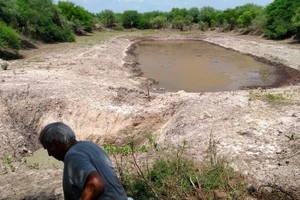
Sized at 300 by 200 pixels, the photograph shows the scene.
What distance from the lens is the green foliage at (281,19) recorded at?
32281 mm

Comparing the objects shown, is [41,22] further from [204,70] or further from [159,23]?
[159,23]

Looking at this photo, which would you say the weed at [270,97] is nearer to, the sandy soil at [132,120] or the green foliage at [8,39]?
the sandy soil at [132,120]

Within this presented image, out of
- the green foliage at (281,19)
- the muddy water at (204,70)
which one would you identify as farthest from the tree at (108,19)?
the green foliage at (281,19)

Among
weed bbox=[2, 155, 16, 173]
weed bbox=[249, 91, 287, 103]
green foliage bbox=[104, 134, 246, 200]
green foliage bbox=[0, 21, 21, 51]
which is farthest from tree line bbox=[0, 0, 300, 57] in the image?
green foliage bbox=[104, 134, 246, 200]

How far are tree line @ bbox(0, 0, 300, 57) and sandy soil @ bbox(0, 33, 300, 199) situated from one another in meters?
8.90

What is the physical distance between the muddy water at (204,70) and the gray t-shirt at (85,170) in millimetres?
14040

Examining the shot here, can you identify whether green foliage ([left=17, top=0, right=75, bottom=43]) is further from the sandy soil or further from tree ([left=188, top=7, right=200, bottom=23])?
tree ([left=188, top=7, right=200, bottom=23])

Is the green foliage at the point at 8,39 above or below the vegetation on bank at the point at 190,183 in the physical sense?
above

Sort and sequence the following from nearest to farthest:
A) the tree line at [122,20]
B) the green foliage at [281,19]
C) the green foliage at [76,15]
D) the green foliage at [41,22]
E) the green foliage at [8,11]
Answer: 1. the green foliage at [8,11]
2. the tree line at [122,20]
3. the green foliage at [41,22]
4. the green foliage at [281,19]
5. the green foliage at [76,15]

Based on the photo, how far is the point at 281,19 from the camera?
33844 millimetres

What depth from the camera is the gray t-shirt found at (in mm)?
2893

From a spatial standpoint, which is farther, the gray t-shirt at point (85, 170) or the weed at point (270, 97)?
the weed at point (270, 97)

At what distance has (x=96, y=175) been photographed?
9.36 ft

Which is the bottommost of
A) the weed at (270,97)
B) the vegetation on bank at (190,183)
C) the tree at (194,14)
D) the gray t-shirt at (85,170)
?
the weed at (270,97)
